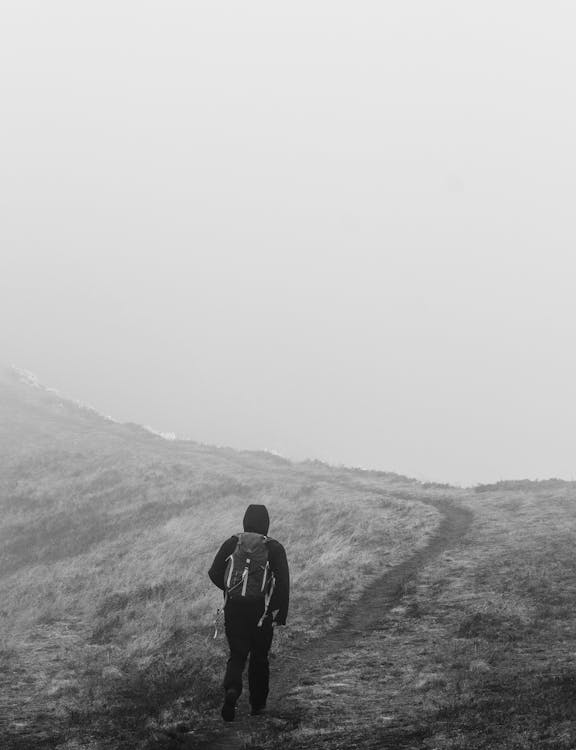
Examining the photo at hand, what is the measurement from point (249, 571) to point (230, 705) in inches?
76.7

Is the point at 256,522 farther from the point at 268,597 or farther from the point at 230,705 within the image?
the point at 230,705


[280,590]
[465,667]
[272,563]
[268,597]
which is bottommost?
[465,667]

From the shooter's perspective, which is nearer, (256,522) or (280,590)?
(280,590)

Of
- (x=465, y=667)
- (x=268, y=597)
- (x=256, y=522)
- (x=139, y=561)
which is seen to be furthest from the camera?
(x=139, y=561)

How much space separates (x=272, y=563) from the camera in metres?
11.1

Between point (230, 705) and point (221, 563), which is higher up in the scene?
point (221, 563)

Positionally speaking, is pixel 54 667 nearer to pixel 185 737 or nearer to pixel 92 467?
pixel 185 737

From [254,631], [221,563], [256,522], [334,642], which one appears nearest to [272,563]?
[256,522]

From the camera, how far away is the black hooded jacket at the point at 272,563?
36.0 feet

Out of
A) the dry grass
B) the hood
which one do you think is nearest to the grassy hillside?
the dry grass

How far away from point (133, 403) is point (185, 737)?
125m

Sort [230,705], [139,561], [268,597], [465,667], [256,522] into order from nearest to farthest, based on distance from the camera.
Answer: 1. [230,705]
2. [268,597]
3. [256,522]
4. [465,667]
5. [139,561]

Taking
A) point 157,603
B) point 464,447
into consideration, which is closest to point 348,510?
→ point 157,603

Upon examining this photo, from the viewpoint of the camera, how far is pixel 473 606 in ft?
51.8
